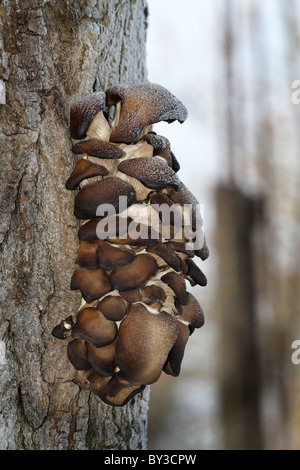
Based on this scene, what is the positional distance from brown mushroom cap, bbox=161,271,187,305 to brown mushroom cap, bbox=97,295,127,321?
0.26 ft

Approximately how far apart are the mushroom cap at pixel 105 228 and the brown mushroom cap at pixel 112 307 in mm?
100

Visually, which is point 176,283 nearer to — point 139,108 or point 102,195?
point 102,195

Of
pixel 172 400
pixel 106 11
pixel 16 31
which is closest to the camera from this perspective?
pixel 16 31

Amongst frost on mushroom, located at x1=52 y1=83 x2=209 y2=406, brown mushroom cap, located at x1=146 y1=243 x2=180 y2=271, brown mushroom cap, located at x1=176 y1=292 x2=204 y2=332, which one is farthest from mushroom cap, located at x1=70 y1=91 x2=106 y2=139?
brown mushroom cap, located at x1=176 y1=292 x2=204 y2=332

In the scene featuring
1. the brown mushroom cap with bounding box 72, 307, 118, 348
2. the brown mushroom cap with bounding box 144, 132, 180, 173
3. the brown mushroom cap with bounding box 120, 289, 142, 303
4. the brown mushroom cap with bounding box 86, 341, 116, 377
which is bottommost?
the brown mushroom cap with bounding box 86, 341, 116, 377

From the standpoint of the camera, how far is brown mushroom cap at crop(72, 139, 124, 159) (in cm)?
61

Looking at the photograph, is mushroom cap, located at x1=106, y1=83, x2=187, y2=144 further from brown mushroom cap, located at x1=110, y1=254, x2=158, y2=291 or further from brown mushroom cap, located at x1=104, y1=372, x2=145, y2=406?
brown mushroom cap, located at x1=104, y1=372, x2=145, y2=406

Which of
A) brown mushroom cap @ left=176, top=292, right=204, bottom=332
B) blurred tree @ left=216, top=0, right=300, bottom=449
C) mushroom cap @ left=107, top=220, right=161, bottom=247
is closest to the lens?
mushroom cap @ left=107, top=220, right=161, bottom=247

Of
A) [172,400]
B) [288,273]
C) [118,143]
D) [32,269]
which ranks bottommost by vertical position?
[172,400]

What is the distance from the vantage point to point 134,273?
23.5 inches

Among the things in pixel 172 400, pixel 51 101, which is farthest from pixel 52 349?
pixel 172 400

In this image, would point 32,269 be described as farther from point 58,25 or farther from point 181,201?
point 58,25

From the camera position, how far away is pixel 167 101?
67cm

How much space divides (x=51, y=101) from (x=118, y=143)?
187 millimetres
